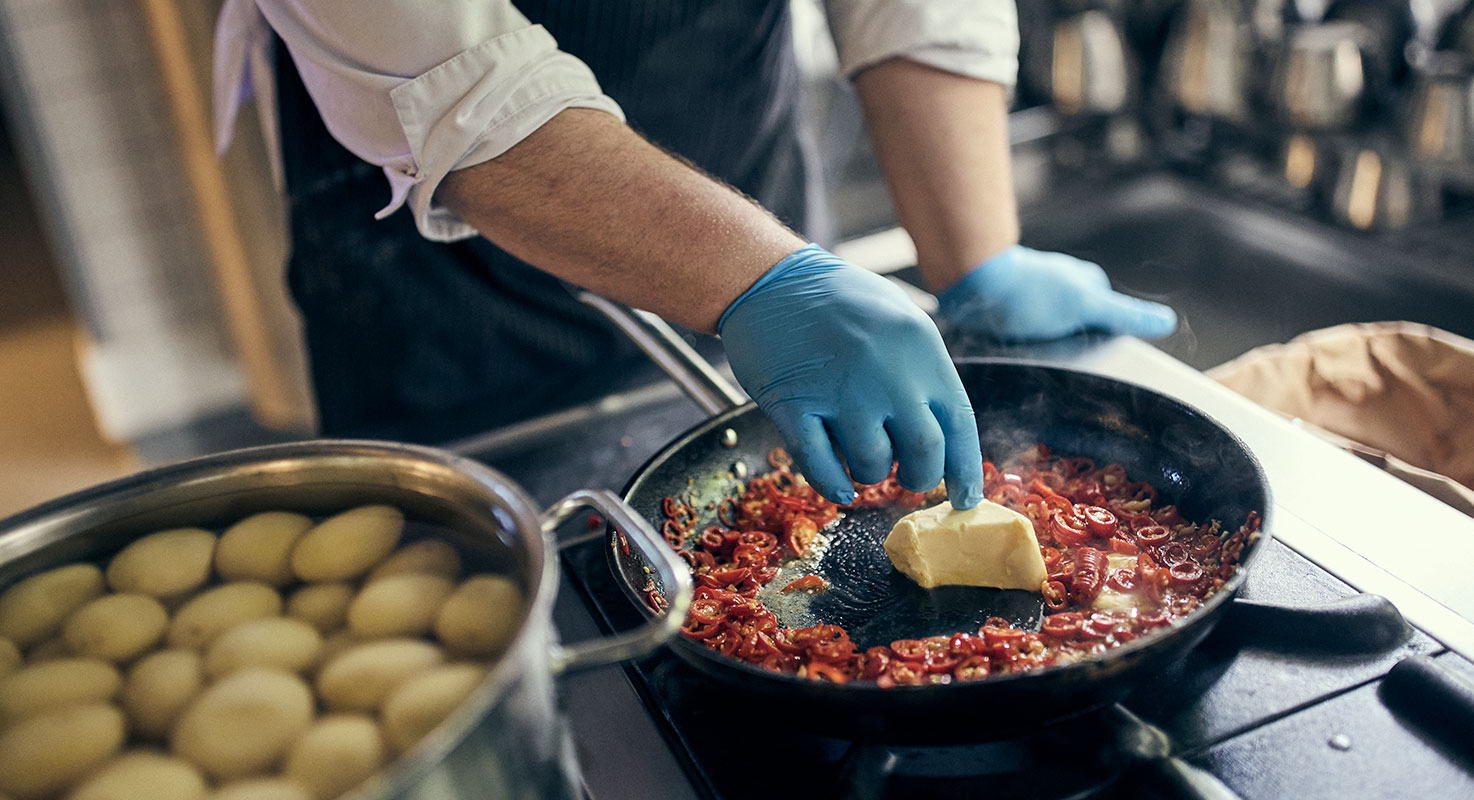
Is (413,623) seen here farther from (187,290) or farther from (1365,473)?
(187,290)

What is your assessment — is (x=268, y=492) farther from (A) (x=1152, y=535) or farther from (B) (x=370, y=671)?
(A) (x=1152, y=535)

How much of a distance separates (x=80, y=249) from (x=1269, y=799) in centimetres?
398

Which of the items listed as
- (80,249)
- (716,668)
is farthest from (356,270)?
(80,249)

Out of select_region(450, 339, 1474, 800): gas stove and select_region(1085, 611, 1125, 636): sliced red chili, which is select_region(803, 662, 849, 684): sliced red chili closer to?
select_region(450, 339, 1474, 800): gas stove

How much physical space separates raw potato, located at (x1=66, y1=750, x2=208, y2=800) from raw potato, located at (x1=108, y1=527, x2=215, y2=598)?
16 centimetres

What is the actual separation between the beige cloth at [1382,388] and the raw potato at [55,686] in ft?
4.70

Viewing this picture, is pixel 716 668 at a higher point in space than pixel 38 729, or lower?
lower

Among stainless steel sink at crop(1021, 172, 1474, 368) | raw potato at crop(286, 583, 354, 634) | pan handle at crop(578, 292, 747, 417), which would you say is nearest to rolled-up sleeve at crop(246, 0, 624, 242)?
pan handle at crop(578, 292, 747, 417)

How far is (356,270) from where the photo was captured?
6.15 feet

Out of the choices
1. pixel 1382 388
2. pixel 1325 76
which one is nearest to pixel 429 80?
pixel 1382 388

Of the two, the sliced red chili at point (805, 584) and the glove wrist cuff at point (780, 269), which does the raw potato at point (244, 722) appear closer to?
the sliced red chili at point (805, 584)

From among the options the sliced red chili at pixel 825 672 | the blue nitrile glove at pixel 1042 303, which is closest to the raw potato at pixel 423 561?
the sliced red chili at pixel 825 672

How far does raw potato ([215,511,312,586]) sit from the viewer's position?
783mm

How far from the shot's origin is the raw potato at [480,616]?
2.19 ft
